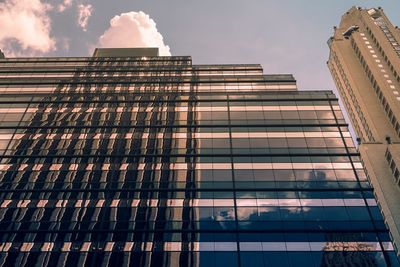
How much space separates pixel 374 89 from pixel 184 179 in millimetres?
64915

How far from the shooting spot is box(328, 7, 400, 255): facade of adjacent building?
60.6 m

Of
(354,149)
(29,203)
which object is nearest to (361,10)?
(354,149)

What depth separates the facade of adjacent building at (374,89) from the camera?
60.6 meters

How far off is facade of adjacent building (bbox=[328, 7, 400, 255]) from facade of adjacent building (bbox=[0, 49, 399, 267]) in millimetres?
15539

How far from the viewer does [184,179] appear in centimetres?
4547

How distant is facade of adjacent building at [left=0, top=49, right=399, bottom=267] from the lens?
38.7 meters

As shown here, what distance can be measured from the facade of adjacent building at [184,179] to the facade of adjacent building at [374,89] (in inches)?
612

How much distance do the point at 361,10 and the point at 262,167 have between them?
85.3 meters

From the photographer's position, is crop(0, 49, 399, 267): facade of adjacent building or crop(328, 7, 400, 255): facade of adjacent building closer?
crop(0, 49, 399, 267): facade of adjacent building

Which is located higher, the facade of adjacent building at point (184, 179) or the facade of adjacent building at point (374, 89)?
the facade of adjacent building at point (374, 89)

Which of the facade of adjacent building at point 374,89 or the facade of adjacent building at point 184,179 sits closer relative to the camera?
the facade of adjacent building at point 184,179

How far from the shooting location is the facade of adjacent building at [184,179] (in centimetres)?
3869

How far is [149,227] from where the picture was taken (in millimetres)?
40719

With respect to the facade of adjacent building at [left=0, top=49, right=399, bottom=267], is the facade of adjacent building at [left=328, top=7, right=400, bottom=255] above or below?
above
